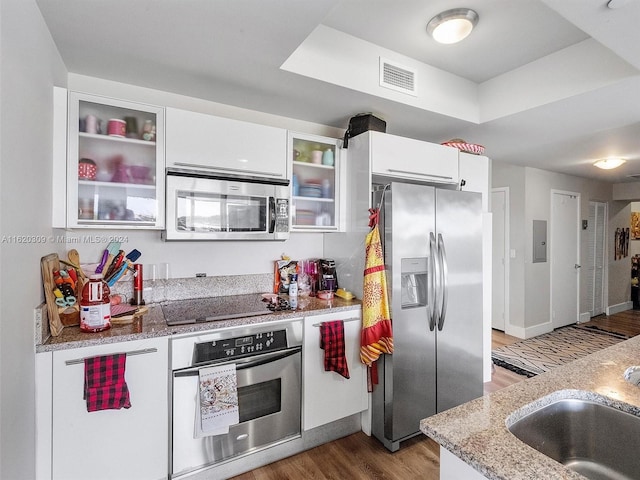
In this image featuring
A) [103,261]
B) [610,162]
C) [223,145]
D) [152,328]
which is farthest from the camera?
[610,162]

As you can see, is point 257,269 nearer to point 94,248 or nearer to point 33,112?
point 94,248

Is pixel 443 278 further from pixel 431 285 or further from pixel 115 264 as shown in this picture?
pixel 115 264

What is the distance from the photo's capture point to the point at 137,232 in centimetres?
219

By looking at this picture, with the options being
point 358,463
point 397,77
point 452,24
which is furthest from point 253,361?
point 452,24

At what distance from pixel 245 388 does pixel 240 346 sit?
258mm

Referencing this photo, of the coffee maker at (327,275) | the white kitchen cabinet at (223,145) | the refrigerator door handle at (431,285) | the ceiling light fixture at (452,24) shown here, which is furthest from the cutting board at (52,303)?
the ceiling light fixture at (452,24)

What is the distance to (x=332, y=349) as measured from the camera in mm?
2135

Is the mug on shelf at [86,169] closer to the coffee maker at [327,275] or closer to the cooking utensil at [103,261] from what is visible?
Answer: the cooking utensil at [103,261]

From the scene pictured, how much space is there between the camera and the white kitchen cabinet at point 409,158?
2342 millimetres

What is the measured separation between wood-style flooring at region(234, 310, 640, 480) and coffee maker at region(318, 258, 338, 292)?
1.05 metres

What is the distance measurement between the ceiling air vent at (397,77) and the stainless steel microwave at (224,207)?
0.95 meters

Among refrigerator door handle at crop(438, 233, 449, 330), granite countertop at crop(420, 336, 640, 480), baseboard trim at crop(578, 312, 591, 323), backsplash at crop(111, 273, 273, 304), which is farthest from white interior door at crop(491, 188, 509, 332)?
backsplash at crop(111, 273, 273, 304)

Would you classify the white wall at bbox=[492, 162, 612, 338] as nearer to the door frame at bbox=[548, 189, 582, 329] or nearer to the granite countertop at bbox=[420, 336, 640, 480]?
the door frame at bbox=[548, 189, 582, 329]

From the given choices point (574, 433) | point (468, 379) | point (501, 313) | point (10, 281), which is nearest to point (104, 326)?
point (10, 281)
